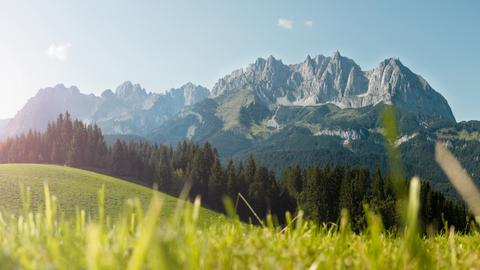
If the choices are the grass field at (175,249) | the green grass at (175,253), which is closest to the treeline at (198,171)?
the grass field at (175,249)

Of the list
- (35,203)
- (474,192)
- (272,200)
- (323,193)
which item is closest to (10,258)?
(474,192)

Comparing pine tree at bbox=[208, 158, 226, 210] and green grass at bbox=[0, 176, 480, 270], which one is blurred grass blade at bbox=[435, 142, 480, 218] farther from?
pine tree at bbox=[208, 158, 226, 210]

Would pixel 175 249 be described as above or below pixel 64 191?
above

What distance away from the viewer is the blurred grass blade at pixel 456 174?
1051mm

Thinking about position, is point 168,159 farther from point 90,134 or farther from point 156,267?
point 156,267

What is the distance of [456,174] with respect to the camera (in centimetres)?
113

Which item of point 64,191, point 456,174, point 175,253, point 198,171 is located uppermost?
point 456,174

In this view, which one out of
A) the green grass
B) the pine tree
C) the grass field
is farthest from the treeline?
the green grass

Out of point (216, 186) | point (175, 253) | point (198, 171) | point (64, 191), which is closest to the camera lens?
point (175, 253)

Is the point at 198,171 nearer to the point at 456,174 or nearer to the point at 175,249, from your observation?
the point at 175,249

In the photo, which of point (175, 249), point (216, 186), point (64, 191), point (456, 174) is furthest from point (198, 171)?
point (456, 174)

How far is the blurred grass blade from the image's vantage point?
3.45ft

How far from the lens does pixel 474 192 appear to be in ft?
4.78

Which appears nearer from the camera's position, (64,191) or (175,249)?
(175,249)
